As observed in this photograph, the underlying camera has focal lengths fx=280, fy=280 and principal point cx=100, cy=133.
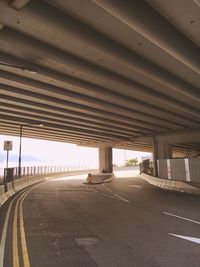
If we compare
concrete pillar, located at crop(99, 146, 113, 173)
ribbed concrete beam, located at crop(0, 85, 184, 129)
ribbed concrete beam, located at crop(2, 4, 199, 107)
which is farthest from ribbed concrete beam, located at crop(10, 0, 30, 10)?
concrete pillar, located at crop(99, 146, 113, 173)

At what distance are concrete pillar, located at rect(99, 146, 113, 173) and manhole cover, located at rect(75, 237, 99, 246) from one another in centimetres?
4220

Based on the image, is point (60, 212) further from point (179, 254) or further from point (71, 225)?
point (179, 254)

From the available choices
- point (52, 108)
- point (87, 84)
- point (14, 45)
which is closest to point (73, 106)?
point (52, 108)

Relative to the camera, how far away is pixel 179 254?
6852 mm

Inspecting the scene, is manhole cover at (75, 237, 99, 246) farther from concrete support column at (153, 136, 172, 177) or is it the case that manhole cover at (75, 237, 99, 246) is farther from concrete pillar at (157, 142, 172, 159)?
concrete pillar at (157, 142, 172, 159)

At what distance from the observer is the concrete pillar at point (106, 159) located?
167ft

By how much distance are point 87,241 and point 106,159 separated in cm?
4296

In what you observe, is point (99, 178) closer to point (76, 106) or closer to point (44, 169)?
point (44, 169)

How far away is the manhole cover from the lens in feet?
25.9

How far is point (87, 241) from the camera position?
8156 mm

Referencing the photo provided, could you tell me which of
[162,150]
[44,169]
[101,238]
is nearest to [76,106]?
[101,238]

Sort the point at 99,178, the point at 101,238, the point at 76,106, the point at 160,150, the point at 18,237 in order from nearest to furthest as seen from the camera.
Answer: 1. the point at 101,238
2. the point at 18,237
3. the point at 76,106
4. the point at 99,178
5. the point at 160,150

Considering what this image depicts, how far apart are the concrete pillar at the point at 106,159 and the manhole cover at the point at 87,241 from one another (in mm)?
42203

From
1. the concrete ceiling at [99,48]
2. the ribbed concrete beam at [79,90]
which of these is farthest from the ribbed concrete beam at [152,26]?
the ribbed concrete beam at [79,90]
